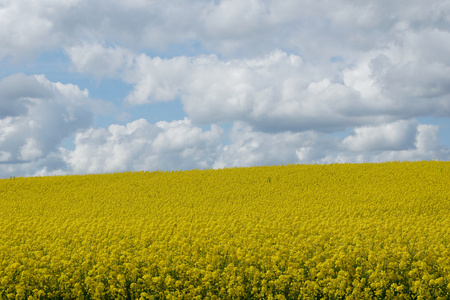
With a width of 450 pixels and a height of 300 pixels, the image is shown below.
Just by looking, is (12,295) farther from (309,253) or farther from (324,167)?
(324,167)

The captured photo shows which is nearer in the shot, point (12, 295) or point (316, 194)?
point (12, 295)

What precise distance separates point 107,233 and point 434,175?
752 inches

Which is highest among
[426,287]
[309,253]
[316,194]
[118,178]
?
[118,178]

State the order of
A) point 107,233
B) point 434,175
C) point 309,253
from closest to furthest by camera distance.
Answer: point 309,253 < point 107,233 < point 434,175

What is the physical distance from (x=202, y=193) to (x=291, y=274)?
47.3ft

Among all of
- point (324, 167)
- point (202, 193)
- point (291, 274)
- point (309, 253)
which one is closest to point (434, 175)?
point (324, 167)

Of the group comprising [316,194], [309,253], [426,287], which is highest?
[316,194]

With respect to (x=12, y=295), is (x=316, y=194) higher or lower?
higher

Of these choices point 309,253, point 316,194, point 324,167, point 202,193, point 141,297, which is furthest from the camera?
point 324,167

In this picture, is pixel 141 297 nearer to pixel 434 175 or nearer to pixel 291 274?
pixel 291 274

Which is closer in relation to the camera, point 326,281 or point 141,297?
point 141,297

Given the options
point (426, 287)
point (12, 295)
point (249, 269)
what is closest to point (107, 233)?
point (12, 295)

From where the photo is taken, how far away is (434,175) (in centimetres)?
2381

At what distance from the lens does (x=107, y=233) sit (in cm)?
1146
